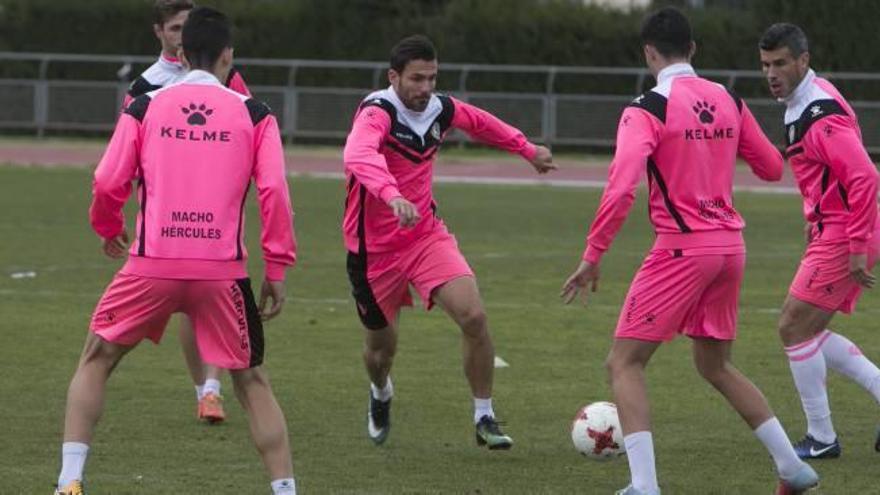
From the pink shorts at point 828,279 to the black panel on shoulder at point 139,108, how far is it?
3.58 meters

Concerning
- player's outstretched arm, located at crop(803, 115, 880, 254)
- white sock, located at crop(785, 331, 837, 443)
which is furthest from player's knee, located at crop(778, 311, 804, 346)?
→ player's outstretched arm, located at crop(803, 115, 880, 254)

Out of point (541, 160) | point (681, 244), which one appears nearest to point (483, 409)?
point (541, 160)

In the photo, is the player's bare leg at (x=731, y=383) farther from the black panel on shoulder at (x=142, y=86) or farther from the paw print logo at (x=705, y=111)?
the black panel on shoulder at (x=142, y=86)

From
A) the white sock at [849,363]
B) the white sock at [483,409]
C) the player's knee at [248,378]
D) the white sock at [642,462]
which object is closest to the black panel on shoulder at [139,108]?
the player's knee at [248,378]

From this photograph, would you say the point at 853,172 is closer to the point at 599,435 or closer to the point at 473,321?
the point at 599,435

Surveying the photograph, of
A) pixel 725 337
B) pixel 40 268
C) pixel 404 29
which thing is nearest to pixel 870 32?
pixel 404 29

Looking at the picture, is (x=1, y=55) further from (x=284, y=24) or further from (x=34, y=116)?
(x=284, y=24)

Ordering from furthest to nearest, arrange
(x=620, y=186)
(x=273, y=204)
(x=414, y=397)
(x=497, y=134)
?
(x=414, y=397), (x=497, y=134), (x=620, y=186), (x=273, y=204)

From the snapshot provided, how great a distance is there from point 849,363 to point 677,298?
1.96 metres

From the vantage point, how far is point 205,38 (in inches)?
295

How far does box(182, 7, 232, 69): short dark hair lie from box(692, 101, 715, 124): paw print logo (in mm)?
2023

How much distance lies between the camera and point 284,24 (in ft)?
137

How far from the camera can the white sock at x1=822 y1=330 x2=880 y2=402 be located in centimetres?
960

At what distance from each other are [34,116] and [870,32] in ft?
56.3
